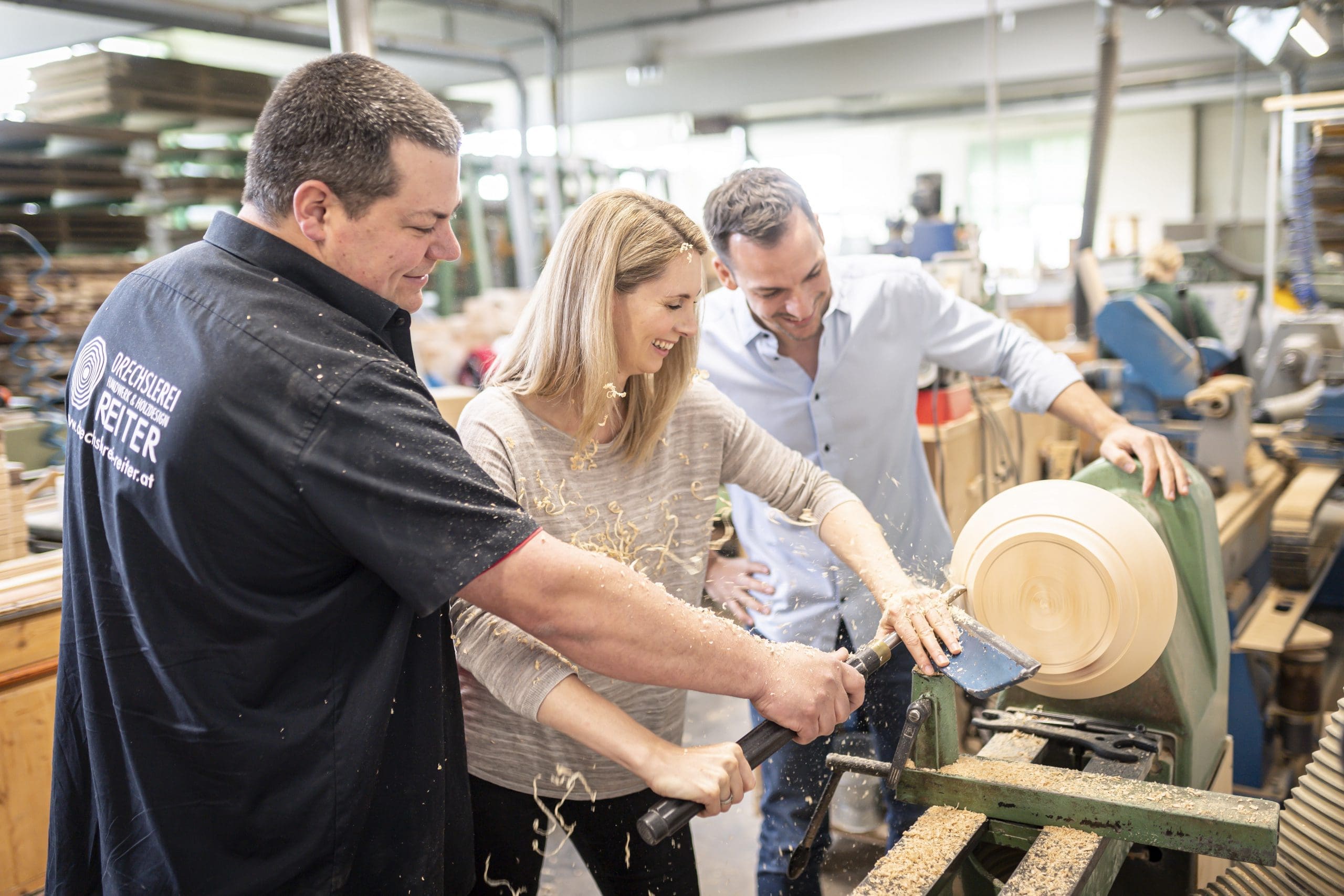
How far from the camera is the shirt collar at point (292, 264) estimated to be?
3.51 feet

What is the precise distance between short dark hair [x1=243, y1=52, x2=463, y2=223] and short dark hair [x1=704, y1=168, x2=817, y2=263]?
975mm

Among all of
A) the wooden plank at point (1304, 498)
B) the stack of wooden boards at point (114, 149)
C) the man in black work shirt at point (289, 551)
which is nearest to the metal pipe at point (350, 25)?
the man in black work shirt at point (289, 551)

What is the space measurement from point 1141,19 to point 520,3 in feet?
18.0

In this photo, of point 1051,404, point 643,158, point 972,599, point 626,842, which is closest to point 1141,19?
point 643,158

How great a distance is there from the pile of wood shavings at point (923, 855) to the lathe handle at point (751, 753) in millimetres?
192

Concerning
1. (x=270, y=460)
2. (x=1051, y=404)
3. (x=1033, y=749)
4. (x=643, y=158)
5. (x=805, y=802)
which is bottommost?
(x=805, y=802)

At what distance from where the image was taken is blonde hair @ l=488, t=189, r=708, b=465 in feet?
4.73

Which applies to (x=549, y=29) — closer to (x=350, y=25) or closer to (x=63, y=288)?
(x=63, y=288)

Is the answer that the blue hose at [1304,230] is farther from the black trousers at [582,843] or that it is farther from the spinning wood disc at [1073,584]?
the black trousers at [582,843]

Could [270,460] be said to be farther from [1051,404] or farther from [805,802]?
[1051,404]

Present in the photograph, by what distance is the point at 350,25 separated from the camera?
251 centimetres

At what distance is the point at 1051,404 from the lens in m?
2.11

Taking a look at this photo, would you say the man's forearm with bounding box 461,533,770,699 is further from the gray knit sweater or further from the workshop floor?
the workshop floor

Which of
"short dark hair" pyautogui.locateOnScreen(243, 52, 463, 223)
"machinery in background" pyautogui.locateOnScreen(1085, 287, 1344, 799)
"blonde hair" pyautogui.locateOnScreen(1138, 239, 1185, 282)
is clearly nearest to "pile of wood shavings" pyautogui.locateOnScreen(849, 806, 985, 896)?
"short dark hair" pyautogui.locateOnScreen(243, 52, 463, 223)
